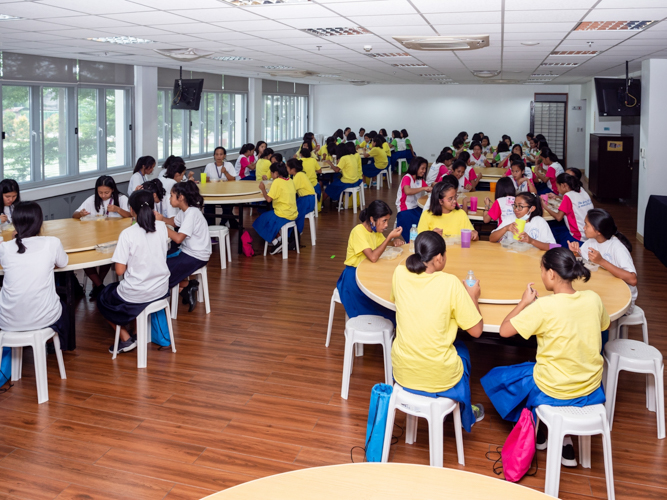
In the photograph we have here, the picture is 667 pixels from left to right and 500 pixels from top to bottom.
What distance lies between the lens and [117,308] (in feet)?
14.8

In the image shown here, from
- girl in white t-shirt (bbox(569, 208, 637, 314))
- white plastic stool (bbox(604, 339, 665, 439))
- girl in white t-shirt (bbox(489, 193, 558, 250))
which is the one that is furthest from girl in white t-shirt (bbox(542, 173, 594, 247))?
white plastic stool (bbox(604, 339, 665, 439))

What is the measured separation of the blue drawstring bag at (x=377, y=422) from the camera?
315 cm

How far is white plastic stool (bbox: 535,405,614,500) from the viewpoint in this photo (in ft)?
9.40

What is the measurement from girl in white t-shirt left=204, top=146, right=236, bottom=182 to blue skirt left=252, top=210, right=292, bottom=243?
1593 mm

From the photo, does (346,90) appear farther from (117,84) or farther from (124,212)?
(124,212)

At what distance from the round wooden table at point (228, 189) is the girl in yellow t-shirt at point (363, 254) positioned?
3530 mm

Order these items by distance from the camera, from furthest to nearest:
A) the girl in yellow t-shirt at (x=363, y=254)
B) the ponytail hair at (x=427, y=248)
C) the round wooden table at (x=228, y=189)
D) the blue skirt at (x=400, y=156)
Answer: the blue skirt at (x=400, y=156) → the round wooden table at (x=228, y=189) → the girl in yellow t-shirt at (x=363, y=254) → the ponytail hair at (x=427, y=248)

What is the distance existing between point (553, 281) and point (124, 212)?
4271mm

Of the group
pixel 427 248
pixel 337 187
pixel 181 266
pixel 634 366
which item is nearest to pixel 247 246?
pixel 181 266

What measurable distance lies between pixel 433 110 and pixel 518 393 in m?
17.7

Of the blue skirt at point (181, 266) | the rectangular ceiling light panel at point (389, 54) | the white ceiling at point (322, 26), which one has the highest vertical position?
the rectangular ceiling light panel at point (389, 54)

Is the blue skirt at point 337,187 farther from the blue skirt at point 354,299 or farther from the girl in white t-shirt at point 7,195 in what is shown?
the blue skirt at point 354,299

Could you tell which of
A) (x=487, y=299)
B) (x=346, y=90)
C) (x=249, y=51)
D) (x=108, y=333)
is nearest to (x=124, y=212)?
(x=108, y=333)

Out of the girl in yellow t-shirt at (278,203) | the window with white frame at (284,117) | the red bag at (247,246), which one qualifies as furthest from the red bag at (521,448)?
the window with white frame at (284,117)
